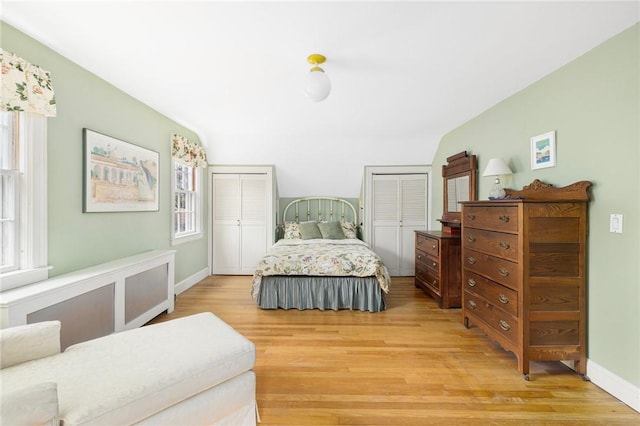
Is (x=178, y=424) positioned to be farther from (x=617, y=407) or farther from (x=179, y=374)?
(x=617, y=407)

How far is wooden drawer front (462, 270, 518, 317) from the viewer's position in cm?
210

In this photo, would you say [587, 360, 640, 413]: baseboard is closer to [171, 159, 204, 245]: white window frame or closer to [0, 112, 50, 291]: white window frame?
[0, 112, 50, 291]: white window frame

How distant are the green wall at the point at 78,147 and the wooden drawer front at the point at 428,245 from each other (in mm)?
3464

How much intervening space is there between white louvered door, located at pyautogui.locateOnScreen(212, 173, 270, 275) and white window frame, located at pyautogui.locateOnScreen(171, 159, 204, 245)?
339mm

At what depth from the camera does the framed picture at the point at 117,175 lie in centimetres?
242

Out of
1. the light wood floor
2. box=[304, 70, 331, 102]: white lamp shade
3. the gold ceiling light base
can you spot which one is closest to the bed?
the light wood floor

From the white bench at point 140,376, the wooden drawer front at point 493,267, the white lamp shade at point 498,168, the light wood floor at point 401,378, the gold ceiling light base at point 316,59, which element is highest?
the gold ceiling light base at point 316,59

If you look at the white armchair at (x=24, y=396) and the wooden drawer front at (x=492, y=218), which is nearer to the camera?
the white armchair at (x=24, y=396)

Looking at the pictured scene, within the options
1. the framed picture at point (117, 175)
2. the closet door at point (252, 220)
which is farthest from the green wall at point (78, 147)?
the closet door at point (252, 220)

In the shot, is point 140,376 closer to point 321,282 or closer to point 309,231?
point 321,282

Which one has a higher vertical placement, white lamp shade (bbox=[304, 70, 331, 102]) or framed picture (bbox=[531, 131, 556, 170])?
white lamp shade (bbox=[304, 70, 331, 102])

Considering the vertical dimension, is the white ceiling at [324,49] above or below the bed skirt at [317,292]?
above

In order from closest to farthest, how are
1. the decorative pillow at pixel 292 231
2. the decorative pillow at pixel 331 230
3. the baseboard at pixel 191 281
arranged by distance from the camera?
1. the baseboard at pixel 191 281
2. the decorative pillow at pixel 331 230
3. the decorative pillow at pixel 292 231

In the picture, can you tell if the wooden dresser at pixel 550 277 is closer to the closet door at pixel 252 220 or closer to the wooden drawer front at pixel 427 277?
the wooden drawer front at pixel 427 277
